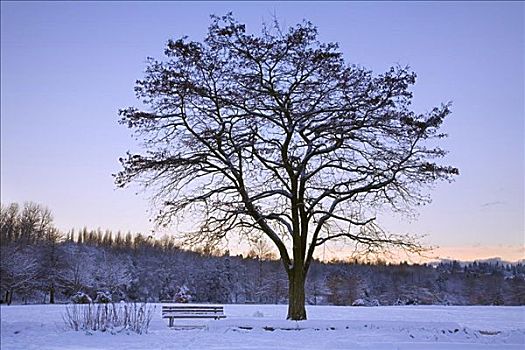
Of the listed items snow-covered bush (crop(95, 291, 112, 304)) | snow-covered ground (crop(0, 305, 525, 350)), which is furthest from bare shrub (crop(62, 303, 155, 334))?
snow-covered bush (crop(95, 291, 112, 304))

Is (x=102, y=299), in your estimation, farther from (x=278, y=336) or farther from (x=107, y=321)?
(x=278, y=336)

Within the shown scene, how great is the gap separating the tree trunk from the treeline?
1703 millimetres

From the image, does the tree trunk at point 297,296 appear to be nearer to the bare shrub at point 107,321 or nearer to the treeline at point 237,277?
the treeline at point 237,277

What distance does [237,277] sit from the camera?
5259cm

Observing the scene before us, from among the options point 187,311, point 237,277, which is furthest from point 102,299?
point 237,277

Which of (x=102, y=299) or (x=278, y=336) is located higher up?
(x=102, y=299)

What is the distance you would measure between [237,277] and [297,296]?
3542cm

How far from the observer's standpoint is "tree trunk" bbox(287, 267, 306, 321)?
58.0 ft

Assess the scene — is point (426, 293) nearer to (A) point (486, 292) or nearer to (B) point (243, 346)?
(A) point (486, 292)

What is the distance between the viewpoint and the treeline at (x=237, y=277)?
19234mm

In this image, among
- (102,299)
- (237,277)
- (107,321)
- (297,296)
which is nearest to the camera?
(107,321)

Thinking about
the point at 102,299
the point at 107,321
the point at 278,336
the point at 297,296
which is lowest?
the point at 278,336

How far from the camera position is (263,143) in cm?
1822

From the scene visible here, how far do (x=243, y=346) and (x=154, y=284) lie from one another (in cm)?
3628
